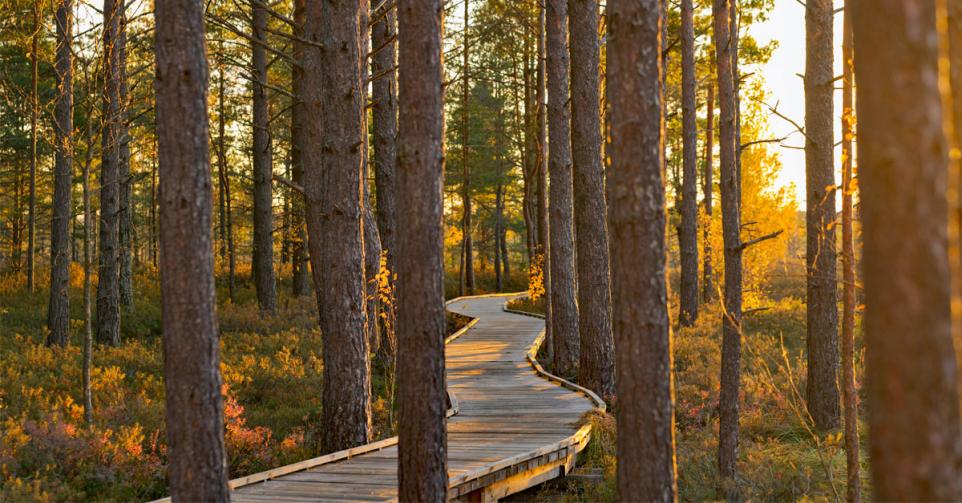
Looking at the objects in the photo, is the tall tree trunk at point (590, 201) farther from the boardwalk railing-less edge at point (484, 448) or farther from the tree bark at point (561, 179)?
the tree bark at point (561, 179)

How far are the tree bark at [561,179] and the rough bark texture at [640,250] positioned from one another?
9.05m

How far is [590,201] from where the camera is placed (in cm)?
1294

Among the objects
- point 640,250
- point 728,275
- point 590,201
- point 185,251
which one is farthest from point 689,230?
point 185,251

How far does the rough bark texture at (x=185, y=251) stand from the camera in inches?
206

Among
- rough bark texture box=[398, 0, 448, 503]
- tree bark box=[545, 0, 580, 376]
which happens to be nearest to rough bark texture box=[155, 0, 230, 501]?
rough bark texture box=[398, 0, 448, 503]

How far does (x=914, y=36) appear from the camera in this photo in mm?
2570

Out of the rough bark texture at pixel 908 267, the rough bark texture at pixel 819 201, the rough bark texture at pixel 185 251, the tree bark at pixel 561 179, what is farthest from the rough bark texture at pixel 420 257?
the tree bark at pixel 561 179

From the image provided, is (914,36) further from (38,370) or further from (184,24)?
(38,370)

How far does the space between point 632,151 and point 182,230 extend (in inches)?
126

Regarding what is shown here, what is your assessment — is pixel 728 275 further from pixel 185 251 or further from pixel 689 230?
pixel 689 230

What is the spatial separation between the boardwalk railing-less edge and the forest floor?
377mm

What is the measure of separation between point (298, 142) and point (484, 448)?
14.1 m

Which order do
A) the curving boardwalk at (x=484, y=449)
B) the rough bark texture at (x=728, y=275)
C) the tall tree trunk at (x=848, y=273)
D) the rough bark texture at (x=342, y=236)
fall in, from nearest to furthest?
the tall tree trunk at (x=848, y=273) → the curving boardwalk at (x=484, y=449) → the rough bark texture at (x=728, y=275) → the rough bark texture at (x=342, y=236)

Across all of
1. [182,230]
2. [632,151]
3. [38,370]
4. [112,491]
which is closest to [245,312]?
[38,370]
